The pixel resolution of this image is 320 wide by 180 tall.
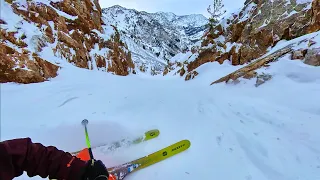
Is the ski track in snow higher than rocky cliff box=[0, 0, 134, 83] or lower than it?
lower

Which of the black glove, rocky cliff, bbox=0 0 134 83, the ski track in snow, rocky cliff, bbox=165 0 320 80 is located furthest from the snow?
rocky cliff, bbox=165 0 320 80

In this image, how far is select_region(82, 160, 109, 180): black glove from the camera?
201 cm

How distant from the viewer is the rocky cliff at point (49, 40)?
11.7m

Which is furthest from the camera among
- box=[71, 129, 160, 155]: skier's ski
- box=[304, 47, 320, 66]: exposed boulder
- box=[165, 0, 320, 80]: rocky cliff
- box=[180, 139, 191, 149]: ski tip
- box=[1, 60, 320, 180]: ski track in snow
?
box=[165, 0, 320, 80]: rocky cliff

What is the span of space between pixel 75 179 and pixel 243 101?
5.30m

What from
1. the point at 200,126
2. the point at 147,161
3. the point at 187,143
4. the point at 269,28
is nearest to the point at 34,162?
the point at 147,161

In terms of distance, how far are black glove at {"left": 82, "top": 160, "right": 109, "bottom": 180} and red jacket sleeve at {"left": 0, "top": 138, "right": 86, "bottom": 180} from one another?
5 centimetres

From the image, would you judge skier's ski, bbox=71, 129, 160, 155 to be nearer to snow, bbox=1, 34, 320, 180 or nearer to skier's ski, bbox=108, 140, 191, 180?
snow, bbox=1, 34, 320, 180

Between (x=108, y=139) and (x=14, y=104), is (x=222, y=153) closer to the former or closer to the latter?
(x=108, y=139)

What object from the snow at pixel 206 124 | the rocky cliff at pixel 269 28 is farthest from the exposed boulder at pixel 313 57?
the rocky cliff at pixel 269 28

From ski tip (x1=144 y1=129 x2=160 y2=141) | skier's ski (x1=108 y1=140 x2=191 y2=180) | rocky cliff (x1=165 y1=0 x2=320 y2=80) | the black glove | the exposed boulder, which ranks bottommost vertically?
skier's ski (x1=108 y1=140 x2=191 y2=180)

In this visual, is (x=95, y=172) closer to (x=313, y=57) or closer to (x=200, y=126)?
(x=200, y=126)

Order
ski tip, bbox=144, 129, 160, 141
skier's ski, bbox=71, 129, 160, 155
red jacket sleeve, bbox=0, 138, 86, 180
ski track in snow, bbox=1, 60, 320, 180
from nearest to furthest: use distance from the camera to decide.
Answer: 1. red jacket sleeve, bbox=0, 138, 86, 180
2. ski track in snow, bbox=1, 60, 320, 180
3. skier's ski, bbox=71, 129, 160, 155
4. ski tip, bbox=144, 129, 160, 141

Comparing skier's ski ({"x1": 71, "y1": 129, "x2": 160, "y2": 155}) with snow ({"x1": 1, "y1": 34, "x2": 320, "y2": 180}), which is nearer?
snow ({"x1": 1, "y1": 34, "x2": 320, "y2": 180})
